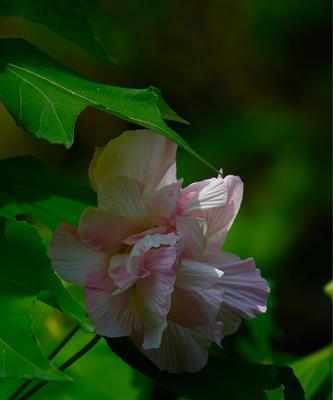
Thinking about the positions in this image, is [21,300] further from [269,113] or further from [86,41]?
[269,113]

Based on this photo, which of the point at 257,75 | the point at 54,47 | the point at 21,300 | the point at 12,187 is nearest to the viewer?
the point at 21,300

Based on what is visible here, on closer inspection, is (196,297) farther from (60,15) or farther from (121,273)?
(60,15)

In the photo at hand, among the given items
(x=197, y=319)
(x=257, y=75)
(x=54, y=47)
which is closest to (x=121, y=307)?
(x=197, y=319)

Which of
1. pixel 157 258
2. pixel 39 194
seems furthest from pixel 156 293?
pixel 39 194

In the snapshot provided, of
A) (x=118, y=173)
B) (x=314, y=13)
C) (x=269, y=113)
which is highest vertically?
(x=118, y=173)

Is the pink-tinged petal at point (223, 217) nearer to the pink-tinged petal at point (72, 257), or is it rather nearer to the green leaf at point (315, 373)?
the pink-tinged petal at point (72, 257)

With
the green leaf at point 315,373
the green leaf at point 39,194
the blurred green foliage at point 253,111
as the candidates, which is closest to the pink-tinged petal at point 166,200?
the green leaf at point 39,194

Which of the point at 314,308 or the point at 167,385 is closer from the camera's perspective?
the point at 167,385
